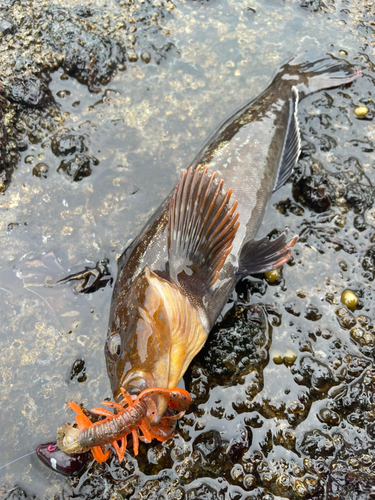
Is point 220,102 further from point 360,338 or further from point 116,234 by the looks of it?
point 360,338

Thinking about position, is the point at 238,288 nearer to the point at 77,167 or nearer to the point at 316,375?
the point at 316,375

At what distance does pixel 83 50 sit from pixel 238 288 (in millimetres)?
3226

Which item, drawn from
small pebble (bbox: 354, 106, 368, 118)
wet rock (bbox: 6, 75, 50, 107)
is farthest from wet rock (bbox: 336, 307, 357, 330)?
wet rock (bbox: 6, 75, 50, 107)

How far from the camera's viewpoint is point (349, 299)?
3625mm

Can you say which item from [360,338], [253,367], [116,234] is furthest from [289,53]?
[253,367]

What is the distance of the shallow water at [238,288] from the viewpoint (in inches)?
122

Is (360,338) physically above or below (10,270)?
below

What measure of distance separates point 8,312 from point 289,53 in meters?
4.52

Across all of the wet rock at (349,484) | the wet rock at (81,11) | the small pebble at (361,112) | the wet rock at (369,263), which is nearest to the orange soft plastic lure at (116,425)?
the wet rock at (349,484)

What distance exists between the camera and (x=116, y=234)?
3867 mm

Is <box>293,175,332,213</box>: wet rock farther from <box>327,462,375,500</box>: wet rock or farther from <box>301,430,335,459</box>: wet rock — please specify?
<box>327,462,375,500</box>: wet rock

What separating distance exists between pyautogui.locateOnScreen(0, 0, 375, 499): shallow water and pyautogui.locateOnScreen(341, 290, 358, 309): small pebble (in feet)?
0.22

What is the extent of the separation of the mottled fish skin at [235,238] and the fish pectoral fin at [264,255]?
0.08 metres

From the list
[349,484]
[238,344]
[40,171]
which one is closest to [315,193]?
[238,344]
